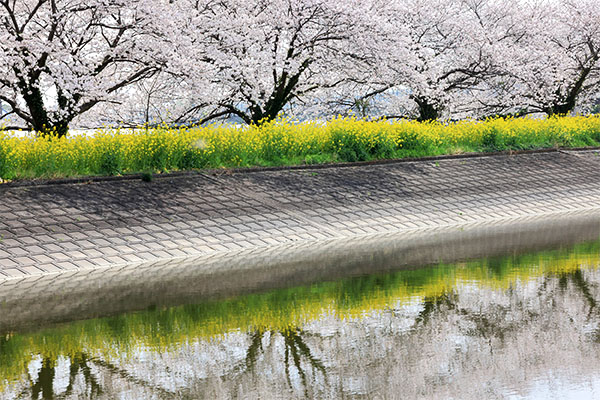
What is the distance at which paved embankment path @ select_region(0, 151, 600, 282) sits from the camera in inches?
543

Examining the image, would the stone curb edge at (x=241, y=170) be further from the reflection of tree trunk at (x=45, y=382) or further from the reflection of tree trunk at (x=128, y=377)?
the reflection of tree trunk at (x=128, y=377)

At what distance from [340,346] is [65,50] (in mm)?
16148

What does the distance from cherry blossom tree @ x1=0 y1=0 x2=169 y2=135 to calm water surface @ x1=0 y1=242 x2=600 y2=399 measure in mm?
13152

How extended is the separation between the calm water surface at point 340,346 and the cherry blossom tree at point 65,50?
13152mm

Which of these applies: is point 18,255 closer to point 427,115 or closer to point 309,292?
point 309,292

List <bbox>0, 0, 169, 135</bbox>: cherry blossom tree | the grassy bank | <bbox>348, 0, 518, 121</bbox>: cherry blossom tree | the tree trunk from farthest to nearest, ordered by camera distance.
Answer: the tree trunk < <bbox>348, 0, 518, 121</bbox>: cherry blossom tree < <bbox>0, 0, 169, 135</bbox>: cherry blossom tree < the grassy bank

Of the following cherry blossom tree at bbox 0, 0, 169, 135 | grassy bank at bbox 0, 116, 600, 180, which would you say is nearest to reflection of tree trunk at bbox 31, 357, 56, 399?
grassy bank at bbox 0, 116, 600, 180

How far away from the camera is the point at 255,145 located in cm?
2081

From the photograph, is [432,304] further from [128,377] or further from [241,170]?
[241,170]

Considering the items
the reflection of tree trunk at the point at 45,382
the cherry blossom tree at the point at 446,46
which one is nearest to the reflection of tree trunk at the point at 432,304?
the reflection of tree trunk at the point at 45,382

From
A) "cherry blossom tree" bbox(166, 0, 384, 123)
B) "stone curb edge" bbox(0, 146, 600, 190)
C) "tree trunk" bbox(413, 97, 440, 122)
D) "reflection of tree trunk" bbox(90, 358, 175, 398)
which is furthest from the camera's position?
"tree trunk" bbox(413, 97, 440, 122)

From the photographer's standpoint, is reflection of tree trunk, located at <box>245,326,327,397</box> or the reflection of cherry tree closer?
the reflection of cherry tree

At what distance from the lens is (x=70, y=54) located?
21.7 metres

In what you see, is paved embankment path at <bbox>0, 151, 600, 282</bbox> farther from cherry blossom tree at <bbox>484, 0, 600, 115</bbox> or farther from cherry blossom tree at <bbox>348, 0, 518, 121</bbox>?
cherry blossom tree at <bbox>484, 0, 600, 115</bbox>
